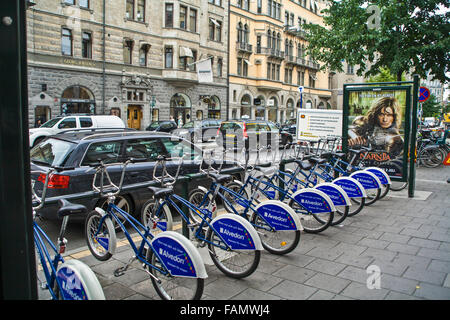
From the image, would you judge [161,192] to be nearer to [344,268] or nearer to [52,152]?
[344,268]

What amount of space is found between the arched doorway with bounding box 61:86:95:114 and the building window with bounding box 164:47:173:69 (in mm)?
7515

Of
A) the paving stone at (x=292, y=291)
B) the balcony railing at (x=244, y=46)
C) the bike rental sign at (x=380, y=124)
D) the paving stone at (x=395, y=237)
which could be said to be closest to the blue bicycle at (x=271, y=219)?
the paving stone at (x=292, y=291)

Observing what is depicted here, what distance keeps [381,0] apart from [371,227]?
37.9ft

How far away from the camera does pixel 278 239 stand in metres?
4.96

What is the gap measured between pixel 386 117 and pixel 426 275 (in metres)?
5.18

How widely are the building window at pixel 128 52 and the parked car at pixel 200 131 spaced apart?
8.45 m

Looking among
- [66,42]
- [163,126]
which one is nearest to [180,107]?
[163,126]

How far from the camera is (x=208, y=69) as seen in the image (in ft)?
106

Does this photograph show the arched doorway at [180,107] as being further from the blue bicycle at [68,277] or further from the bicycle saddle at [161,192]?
the blue bicycle at [68,277]

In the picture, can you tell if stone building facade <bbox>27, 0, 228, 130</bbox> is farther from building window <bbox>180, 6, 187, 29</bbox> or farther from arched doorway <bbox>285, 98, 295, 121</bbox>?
arched doorway <bbox>285, 98, 295, 121</bbox>

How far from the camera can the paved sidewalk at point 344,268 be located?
12.7ft

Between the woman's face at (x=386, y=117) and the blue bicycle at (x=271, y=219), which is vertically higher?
the woman's face at (x=386, y=117)
